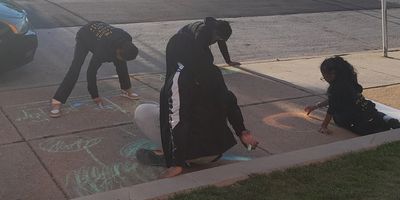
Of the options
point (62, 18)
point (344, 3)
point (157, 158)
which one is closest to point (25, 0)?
point (62, 18)

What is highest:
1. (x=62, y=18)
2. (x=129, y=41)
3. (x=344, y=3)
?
(x=129, y=41)

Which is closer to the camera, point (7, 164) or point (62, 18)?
point (7, 164)

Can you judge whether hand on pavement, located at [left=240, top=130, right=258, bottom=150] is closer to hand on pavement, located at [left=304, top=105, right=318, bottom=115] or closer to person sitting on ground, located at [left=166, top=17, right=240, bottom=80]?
person sitting on ground, located at [left=166, top=17, right=240, bottom=80]

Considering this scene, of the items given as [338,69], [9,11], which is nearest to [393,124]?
[338,69]

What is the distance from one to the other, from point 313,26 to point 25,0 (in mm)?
7297

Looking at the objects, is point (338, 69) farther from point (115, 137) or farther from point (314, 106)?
point (115, 137)

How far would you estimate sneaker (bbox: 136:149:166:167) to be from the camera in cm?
441

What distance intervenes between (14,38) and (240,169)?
3.85m

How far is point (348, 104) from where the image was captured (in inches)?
208

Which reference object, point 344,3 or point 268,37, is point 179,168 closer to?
point 268,37

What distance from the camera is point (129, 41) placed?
5340 millimetres

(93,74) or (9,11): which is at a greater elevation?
(9,11)

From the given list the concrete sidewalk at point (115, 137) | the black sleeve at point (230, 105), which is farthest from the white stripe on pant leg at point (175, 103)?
the concrete sidewalk at point (115, 137)

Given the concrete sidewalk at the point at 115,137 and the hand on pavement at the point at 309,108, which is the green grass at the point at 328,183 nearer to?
the concrete sidewalk at the point at 115,137
